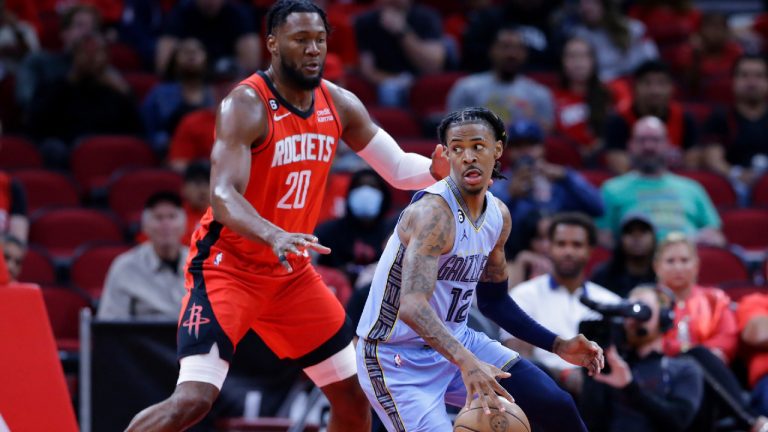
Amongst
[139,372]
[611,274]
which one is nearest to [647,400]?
[611,274]

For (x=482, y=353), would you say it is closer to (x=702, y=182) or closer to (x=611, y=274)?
(x=611, y=274)

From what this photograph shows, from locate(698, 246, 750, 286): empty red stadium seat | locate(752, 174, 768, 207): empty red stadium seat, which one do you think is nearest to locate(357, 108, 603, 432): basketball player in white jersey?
locate(698, 246, 750, 286): empty red stadium seat

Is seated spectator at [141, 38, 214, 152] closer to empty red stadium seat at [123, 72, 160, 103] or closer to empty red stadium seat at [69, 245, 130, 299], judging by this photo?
empty red stadium seat at [123, 72, 160, 103]

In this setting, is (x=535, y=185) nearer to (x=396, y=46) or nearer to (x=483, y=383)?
(x=396, y=46)

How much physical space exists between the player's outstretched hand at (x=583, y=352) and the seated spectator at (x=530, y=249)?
3.11m

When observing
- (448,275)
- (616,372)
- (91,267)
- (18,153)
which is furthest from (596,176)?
(448,275)

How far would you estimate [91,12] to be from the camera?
36.1 feet

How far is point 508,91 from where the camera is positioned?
1027 cm

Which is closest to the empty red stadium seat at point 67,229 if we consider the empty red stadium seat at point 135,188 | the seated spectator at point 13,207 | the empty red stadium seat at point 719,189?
the empty red stadium seat at point 135,188

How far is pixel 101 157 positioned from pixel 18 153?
71cm

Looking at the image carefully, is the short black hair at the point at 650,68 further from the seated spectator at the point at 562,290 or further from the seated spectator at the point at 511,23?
the seated spectator at the point at 562,290

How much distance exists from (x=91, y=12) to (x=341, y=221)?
3.98 metres

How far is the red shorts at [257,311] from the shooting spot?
16.6ft

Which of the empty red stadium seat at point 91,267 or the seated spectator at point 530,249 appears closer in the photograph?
the seated spectator at point 530,249
